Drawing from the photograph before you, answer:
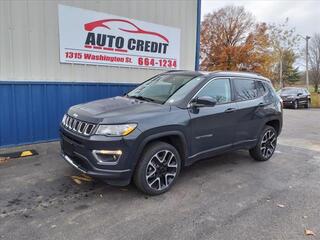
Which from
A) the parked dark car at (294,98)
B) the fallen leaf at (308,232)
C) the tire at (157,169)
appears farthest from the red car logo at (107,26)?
the parked dark car at (294,98)

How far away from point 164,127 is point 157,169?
61 centimetres

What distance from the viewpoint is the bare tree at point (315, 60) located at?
43031mm

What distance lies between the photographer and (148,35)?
8102 mm

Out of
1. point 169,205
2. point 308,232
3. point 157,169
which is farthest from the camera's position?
point 157,169

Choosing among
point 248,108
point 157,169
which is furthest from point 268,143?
point 157,169

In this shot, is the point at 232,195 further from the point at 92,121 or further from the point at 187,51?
the point at 187,51

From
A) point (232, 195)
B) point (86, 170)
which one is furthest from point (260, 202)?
point (86, 170)

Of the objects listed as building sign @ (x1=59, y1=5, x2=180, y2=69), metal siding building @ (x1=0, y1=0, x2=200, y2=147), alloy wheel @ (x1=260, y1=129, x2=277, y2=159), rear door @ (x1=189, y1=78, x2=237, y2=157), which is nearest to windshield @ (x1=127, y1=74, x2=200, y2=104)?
rear door @ (x1=189, y1=78, x2=237, y2=157)

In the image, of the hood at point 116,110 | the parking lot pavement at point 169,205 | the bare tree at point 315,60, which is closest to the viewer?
the parking lot pavement at point 169,205

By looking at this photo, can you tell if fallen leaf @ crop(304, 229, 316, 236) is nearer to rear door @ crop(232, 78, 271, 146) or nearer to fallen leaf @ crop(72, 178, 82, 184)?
rear door @ crop(232, 78, 271, 146)

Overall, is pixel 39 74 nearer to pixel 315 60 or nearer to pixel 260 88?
pixel 260 88

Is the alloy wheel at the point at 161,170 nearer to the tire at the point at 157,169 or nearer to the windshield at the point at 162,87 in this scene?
the tire at the point at 157,169

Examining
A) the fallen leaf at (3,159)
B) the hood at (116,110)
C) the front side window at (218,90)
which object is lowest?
the fallen leaf at (3,159)

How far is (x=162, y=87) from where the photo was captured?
4676 mm
